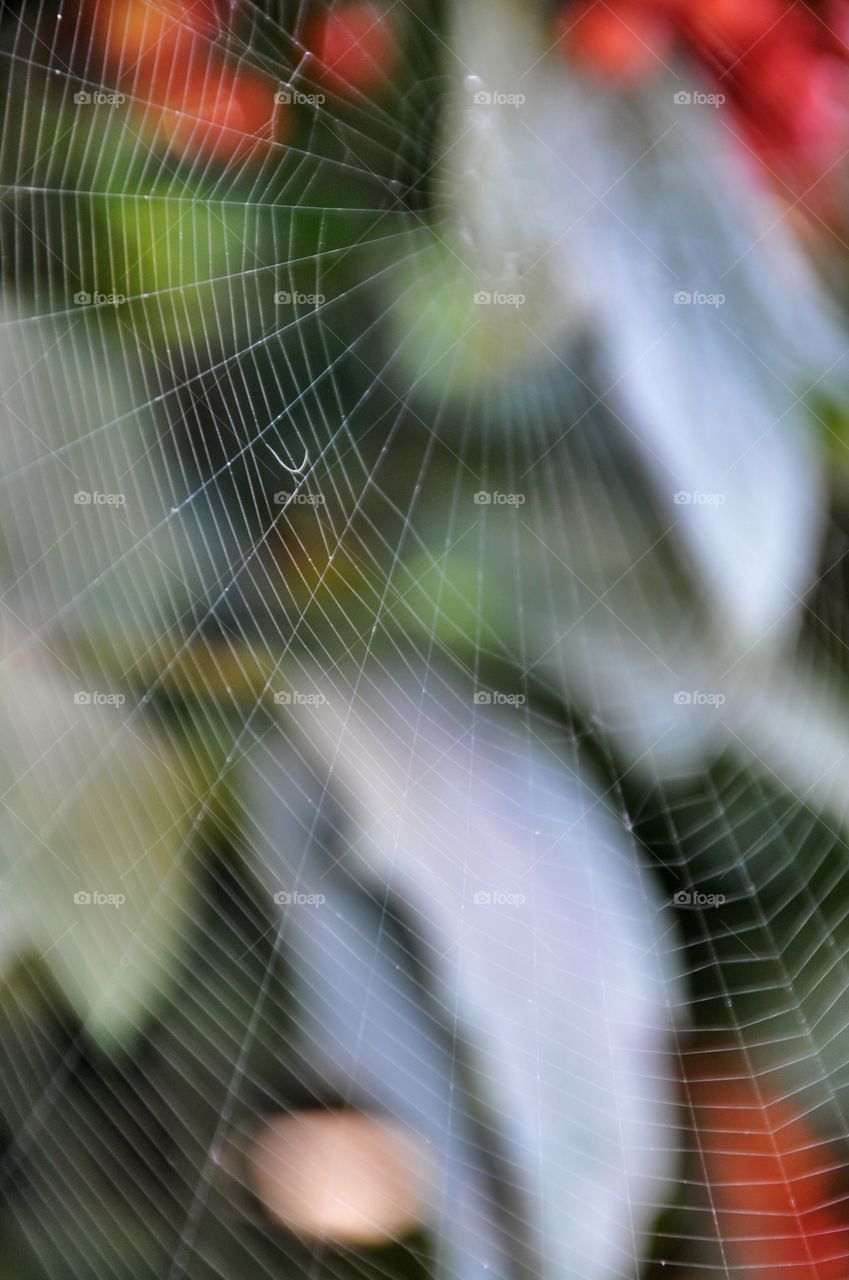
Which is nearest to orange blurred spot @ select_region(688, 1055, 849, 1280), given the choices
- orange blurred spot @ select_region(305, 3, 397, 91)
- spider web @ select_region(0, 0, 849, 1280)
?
spider web @ select_region(0, 0, 849, 1280)

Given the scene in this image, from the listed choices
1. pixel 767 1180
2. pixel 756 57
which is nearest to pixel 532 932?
pixel 767 1180

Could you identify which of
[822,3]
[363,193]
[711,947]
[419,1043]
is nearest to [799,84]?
[822,3]

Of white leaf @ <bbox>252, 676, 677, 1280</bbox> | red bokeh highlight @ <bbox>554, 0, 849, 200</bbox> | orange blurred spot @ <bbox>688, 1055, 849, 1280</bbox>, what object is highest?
red bokeh highlight @ <bbox>554, 0, 849, 200</bbox>

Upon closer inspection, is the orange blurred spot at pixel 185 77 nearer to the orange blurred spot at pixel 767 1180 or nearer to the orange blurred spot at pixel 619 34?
the orange blurred spot at pixel 619 34

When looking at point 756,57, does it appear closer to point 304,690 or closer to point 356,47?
point 356,47

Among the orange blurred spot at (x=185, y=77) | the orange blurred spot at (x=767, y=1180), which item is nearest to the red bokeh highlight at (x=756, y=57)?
the orange blurred spot at (x=185, y=77)

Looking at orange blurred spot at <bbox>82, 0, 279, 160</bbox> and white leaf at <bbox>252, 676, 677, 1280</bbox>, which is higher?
orange blurred spot at <bbox>82, 0, 279, 160</bbox>

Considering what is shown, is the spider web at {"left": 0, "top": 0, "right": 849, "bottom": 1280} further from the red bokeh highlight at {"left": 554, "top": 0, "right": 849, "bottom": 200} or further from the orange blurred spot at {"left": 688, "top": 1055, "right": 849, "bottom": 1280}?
the red bokeh highlight at {"left": 554, "top": 0, "right": 849, "bottom": 200}

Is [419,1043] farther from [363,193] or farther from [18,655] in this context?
[363,193]
